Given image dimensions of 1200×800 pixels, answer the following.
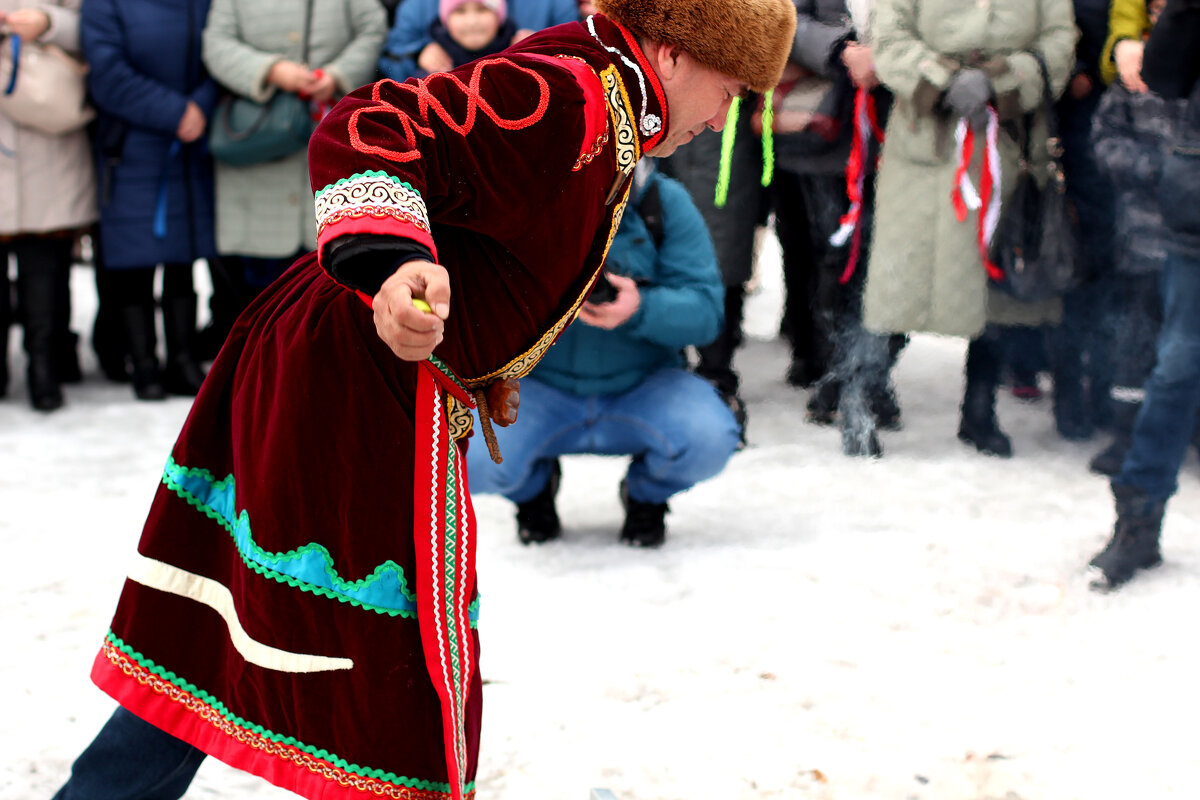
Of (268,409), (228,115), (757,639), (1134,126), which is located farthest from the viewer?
(228,115)

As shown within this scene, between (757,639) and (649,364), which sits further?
(649,364)

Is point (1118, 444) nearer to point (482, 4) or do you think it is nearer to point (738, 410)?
point (738, 410)

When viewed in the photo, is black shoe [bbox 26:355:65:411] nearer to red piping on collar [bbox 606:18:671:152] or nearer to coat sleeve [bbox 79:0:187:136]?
coat sleeve [bbox 79:0:187:136]

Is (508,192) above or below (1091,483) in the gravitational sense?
above

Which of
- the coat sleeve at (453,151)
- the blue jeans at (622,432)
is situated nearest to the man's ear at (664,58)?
the coat sleeve at (453,151)

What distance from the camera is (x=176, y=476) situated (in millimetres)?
1660

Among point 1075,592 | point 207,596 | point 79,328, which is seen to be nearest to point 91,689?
Result: point 207,596

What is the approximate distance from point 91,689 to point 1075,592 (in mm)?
2375

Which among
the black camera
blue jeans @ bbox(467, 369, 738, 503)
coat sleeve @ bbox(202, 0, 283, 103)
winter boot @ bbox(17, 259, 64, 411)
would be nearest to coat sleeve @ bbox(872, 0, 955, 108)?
blue jeans @ bbox(467, 369, 738, 503)

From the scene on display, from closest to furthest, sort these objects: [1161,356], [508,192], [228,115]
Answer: [508,192] → [1161,356] → [228,115]

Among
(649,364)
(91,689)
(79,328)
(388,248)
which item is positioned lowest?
(79,328)

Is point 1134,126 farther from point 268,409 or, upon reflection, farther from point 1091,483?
point 268,409

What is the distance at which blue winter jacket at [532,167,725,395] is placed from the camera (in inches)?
126

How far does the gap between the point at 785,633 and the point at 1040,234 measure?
1.88 m
